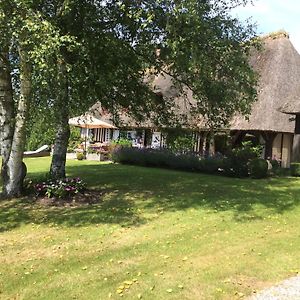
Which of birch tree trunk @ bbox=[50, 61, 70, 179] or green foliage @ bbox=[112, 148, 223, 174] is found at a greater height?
birch tree trunk @ bbox=[50, 61, 70, 179]

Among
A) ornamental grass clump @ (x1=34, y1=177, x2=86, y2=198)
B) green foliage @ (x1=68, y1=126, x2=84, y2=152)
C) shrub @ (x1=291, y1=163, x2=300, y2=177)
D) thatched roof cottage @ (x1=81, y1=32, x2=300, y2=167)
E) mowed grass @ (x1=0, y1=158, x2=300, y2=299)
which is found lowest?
mowed grass @ (x1=0, y1=158, x2=300, y2=299)

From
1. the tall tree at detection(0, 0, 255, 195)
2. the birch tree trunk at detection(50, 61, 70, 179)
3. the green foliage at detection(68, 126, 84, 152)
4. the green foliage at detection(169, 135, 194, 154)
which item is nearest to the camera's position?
the tall tree at detection(0, 0, 255, 195)

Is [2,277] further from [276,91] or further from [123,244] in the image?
[276,91]

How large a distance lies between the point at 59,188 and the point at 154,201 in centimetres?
263

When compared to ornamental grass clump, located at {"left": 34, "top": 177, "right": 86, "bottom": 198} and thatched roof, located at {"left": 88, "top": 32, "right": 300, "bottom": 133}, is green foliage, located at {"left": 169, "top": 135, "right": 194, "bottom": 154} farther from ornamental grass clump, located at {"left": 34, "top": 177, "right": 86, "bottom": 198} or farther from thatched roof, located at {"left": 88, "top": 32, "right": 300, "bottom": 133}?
ornamental grass clump, located at {"left": 34, "top": 177, "right": 86, "bottom": 198}

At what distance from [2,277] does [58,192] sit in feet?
17.1

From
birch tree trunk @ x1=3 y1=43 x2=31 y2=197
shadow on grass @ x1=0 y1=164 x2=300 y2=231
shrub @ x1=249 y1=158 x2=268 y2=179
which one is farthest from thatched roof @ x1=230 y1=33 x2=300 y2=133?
birch tree trunk @ x1=3 y1=43 x2=31 y2=197

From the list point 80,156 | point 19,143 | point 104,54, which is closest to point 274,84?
point 80,156

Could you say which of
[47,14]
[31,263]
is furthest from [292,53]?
[31,263]

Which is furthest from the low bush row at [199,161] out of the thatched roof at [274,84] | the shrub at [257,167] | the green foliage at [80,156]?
the green foliage at [80,156]

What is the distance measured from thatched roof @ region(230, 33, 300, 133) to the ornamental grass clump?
416 inches

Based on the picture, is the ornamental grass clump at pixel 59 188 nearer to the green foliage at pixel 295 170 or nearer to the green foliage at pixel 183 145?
the green foliage at pixel 183 145

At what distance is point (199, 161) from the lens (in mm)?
20531

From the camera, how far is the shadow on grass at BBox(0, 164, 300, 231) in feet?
33.5
